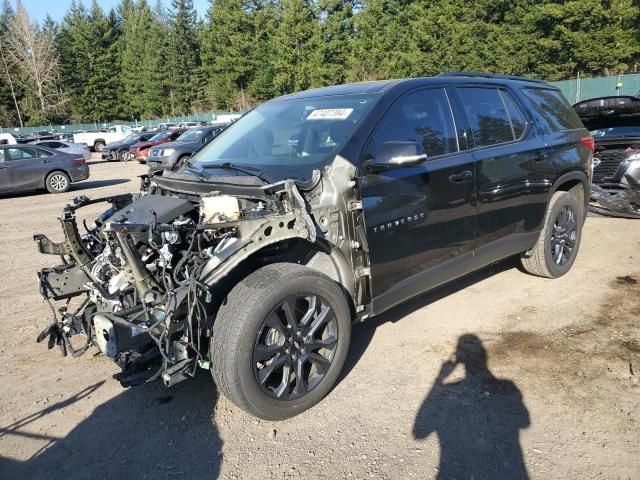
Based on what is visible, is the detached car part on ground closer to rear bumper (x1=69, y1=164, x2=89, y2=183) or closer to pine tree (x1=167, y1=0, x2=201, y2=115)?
rear bumper (x1=69, y1=164, x2=89, y2=183)

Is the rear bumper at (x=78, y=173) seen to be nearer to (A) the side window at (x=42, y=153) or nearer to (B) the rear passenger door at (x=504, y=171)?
(A) the side window at (x=42, y=153)

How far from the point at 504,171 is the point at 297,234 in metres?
2.14

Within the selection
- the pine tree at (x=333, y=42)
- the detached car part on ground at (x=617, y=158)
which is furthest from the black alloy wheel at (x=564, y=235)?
the pine tree at (x=333, y=42)

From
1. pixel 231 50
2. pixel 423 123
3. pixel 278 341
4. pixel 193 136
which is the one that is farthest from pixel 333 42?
pixel 278 341

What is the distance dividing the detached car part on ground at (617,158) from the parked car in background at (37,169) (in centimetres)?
1288

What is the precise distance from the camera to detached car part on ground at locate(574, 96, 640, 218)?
291 inches

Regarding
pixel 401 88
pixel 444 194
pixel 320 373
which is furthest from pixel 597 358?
pixel 401 88

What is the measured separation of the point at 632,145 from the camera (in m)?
7.41

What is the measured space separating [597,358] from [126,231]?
3.26m

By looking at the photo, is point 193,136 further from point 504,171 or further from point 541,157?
point 504,171

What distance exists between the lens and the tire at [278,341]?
2738mm

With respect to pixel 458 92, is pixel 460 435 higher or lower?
lower

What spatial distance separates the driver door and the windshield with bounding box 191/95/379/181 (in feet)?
0.87

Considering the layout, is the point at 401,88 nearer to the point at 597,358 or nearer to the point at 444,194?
the point at 444,194
